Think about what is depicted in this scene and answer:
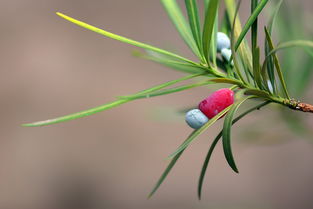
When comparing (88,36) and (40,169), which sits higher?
(88,36)

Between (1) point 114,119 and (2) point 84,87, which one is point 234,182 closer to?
(1) point 114,119

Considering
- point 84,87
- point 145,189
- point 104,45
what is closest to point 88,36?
point 104,45

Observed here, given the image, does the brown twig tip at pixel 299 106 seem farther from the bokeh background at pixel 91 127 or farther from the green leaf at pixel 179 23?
the bokeh background at pixel 91 127

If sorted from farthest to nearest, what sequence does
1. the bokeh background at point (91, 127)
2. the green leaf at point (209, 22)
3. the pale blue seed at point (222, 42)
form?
the bokeh background at point (91, 127) < the pale blue seed at point (222, 42) < the green leaf at point (209, 22)

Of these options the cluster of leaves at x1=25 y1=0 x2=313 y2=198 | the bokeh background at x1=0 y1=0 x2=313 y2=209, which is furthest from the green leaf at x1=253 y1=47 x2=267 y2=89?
the bokeh background at x1=0 y1=0 x2=313 y2=209

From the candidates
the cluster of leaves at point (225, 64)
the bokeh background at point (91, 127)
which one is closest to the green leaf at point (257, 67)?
the cluster of leaves at point (225, 64)

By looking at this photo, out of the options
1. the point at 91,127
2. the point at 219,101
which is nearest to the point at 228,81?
the point at 219,101
